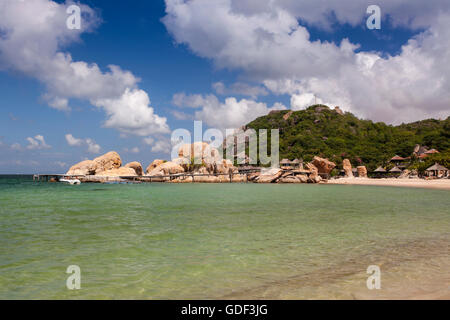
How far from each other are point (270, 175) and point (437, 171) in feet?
95.8

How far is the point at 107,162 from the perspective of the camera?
232 ft

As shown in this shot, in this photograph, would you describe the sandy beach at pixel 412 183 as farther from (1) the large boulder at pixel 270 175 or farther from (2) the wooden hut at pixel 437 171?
(1) the large boulder at pixel 270 175

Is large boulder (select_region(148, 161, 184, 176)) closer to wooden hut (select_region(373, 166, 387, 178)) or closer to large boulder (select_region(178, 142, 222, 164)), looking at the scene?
large boulder (select_region(178, 142, 222, 164))

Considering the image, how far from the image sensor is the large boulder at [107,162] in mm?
70562

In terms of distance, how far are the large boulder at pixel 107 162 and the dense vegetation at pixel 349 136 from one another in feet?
139

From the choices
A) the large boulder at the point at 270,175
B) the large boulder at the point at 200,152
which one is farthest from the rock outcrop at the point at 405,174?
the large boulder at the point at 200,152

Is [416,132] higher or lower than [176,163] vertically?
higher

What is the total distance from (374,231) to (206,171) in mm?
64242

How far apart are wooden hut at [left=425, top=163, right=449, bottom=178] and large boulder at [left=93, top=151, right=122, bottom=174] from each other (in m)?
64.3

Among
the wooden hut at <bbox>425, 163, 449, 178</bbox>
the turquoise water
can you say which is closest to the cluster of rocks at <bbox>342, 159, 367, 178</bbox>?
the wooden hut at <bbox>425, 163, 449, 178</bbox>

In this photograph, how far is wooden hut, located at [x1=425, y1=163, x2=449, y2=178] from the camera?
46.6 meters

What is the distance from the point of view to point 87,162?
7212 cm

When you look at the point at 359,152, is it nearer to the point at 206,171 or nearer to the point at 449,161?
the point at 449,161
